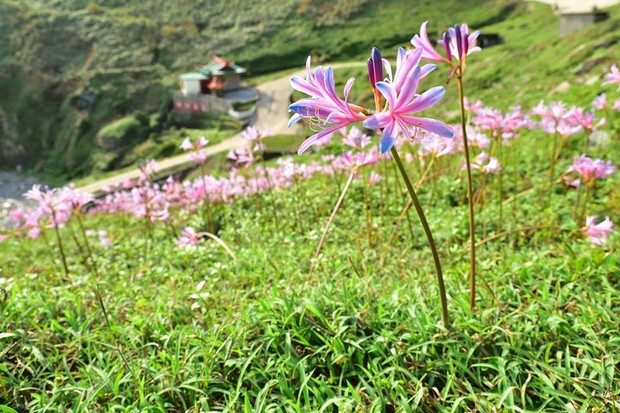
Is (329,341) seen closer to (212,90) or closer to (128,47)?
(212,90)

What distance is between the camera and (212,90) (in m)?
31.8

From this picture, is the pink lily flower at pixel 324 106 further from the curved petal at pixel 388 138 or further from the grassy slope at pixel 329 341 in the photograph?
the grassy slope at pixel 329 341

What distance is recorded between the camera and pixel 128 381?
6.39ft

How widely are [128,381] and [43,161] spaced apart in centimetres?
3732

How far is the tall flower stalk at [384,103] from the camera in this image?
121 cm

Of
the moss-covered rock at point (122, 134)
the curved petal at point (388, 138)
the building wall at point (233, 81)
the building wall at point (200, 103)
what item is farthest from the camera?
the building wall at point (233, 81)

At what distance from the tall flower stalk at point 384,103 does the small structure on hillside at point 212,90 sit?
29553mm

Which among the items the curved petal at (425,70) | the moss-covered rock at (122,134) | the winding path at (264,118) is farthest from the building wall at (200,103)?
the curved petal at (425,70)

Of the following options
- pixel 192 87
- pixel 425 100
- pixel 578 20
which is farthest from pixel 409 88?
pixel 192 87

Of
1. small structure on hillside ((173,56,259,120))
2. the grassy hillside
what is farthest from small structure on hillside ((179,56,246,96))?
the grassy hillside

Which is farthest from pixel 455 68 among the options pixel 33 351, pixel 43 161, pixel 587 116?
pixel 43 161

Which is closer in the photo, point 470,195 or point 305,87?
point 305,87

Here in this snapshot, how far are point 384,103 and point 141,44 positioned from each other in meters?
44.6

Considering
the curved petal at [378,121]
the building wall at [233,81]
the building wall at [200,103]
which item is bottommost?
the building wall at [200,103]
